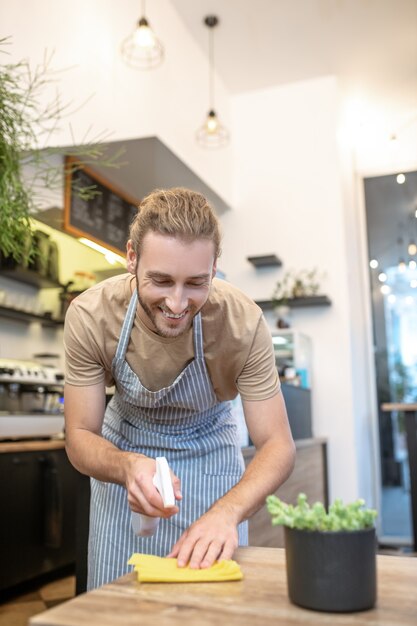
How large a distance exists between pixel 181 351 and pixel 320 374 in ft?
11.5

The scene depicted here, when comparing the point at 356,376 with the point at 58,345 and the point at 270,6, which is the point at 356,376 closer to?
the point at 58,345

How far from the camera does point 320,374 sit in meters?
4.73

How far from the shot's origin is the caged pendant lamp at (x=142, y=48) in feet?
10.2

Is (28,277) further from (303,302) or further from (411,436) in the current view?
(411,436)

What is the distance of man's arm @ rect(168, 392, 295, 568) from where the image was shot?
0.94 meters

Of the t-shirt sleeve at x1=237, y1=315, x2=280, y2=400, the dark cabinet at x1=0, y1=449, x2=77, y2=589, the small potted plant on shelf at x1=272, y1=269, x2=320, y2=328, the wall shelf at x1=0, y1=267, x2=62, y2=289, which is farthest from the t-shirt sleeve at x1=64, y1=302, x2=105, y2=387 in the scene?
the small potted plant on shelf at x1=272, y1=269, x2=320, y2=328

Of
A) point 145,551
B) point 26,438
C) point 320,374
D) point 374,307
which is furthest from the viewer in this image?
point 374,307

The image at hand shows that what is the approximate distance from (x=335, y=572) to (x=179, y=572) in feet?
0.77

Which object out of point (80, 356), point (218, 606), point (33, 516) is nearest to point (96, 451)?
point (80, 356)

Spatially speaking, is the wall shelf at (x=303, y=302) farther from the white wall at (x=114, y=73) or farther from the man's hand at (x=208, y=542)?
the man's hand at (x=208, y=542)

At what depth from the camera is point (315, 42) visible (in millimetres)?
4691

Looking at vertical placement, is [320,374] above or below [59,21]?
below

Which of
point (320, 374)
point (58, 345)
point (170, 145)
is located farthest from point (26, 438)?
point (320, 374)

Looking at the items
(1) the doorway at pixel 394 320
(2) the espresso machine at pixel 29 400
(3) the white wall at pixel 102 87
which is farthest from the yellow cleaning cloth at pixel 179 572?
(1) the doorway at pixel 394 320
